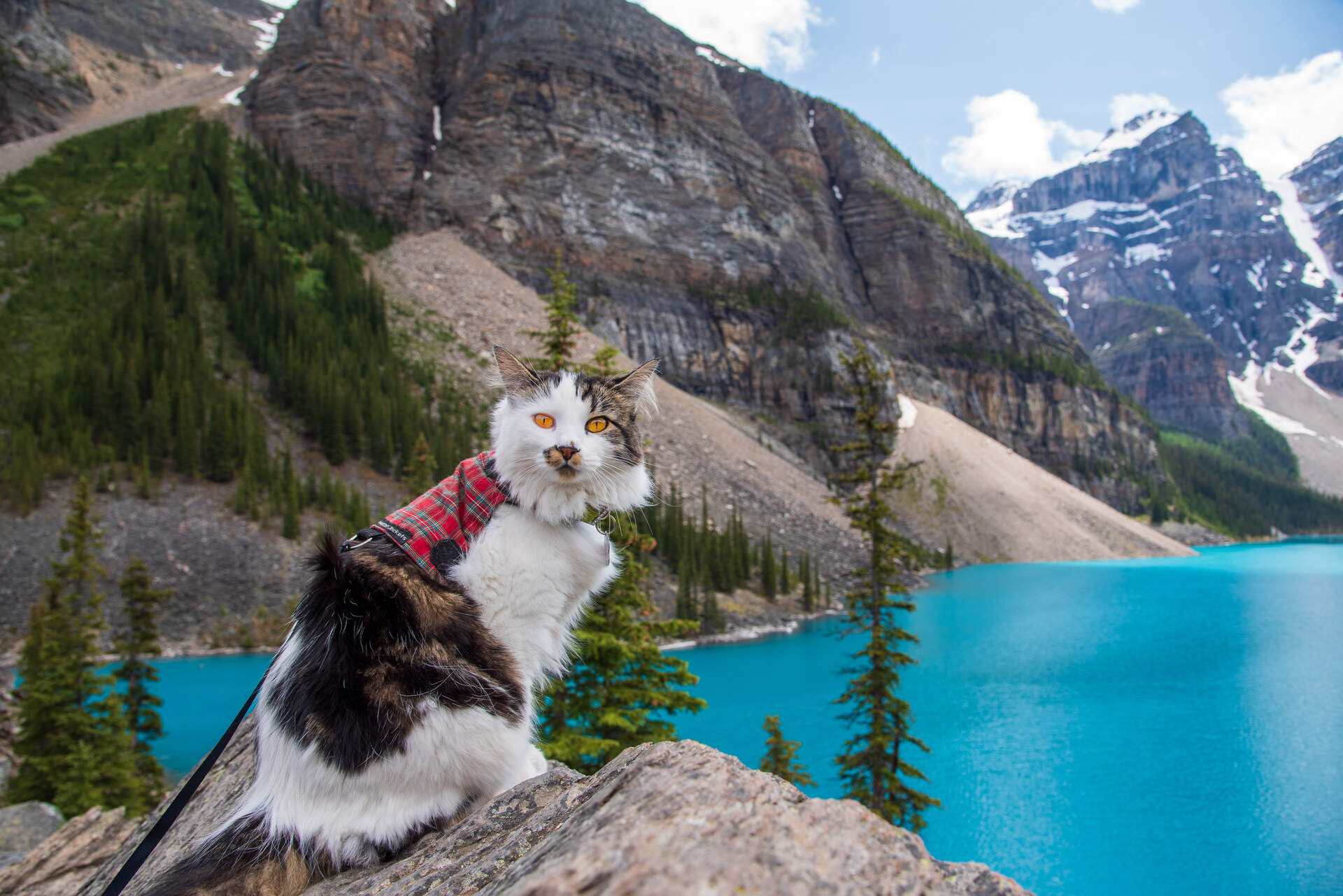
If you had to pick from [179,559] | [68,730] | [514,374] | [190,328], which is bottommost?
[179,559]

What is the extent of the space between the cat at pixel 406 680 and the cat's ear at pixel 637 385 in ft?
1.15

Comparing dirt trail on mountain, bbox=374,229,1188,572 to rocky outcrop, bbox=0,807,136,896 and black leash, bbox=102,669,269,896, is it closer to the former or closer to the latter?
rocky outcrop, bbox=0,807,136,896

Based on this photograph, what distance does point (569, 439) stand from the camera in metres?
2.34

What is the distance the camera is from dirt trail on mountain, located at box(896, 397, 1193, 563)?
65562 millimetres

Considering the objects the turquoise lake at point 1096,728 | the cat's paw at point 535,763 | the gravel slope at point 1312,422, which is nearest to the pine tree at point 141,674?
the turquoise lake at point 1096,728

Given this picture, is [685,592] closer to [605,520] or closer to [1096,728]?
[1096,728]

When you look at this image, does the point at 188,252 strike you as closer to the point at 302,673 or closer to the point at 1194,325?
the point at 302,673

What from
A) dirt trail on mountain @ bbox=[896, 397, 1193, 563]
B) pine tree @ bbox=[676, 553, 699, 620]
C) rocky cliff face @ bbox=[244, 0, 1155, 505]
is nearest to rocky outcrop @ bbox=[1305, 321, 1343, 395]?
rocky cliff face @ bbox=[244, 0, 1155, 505]

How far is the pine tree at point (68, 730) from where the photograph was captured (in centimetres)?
1147

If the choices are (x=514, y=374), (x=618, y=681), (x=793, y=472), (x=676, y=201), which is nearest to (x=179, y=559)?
(x=618, y=681)

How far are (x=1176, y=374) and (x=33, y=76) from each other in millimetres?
226670

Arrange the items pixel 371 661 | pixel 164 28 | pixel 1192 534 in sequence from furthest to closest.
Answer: pixel 1192 534, pixel 164 28, pixel 371 661

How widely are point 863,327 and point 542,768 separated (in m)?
88.3

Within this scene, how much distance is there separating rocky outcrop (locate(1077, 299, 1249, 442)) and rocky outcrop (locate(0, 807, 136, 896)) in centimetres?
20600
